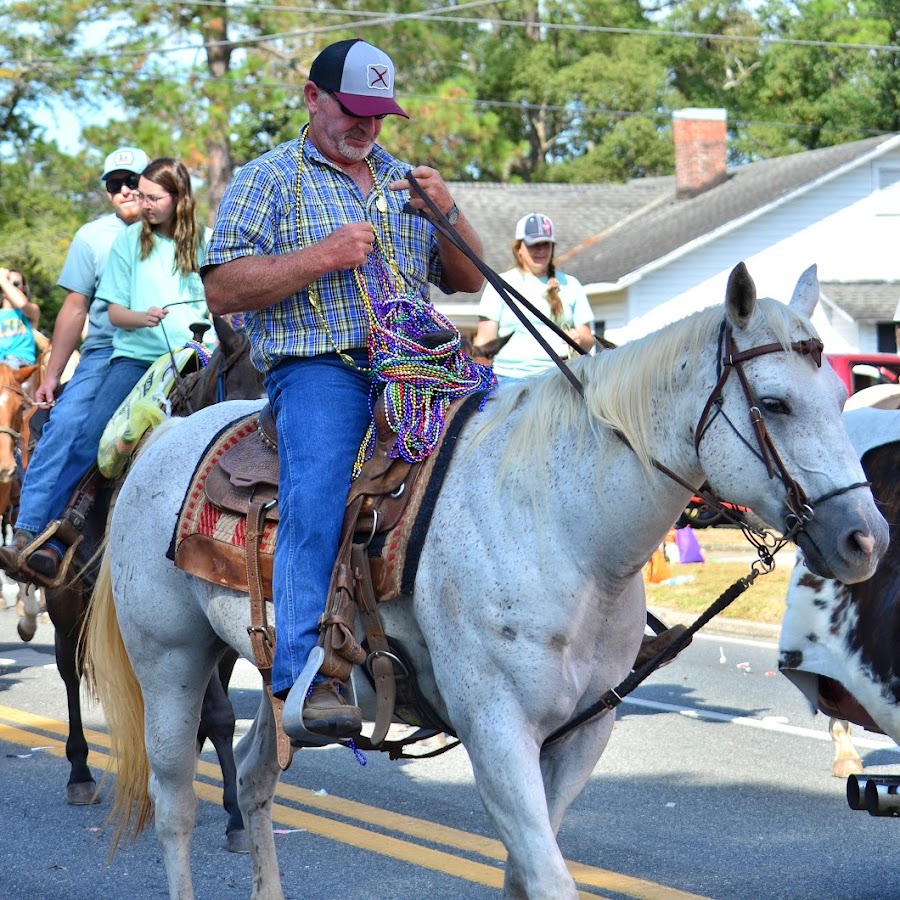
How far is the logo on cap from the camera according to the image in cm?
446

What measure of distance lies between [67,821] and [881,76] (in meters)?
44.8

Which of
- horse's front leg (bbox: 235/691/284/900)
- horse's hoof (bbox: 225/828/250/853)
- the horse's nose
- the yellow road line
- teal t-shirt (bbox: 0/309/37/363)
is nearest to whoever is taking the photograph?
the horse's nose

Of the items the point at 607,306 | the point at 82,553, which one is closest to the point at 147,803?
the point at 82,553

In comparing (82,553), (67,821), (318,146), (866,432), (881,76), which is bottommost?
(67,821)

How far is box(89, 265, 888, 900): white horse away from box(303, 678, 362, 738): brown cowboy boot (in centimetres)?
17

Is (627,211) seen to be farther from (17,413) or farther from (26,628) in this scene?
(26,628)

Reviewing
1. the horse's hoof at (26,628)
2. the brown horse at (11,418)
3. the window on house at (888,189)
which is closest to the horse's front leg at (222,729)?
the horse's hoof at (26,628)

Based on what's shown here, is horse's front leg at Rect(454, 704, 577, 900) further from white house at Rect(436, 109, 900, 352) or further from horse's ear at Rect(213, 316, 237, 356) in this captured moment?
white house at Rect(436, 109, 900, 352)

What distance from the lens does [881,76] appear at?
46.6 meters

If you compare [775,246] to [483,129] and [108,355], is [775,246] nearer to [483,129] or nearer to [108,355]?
[483,129]

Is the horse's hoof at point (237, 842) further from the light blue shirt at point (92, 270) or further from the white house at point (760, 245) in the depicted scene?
the white house at point (760, 245)

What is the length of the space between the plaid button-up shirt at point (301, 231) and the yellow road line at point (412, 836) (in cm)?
208

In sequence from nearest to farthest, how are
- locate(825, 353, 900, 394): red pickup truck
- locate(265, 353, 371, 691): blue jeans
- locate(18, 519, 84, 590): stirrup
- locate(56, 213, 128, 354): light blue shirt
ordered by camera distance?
locate(265, 353, 371, 691): blue jeans < locate(18, 519, 84, 590): stirrup < locate(56, 213, 128, 354): light blue shirt < locate(825, 353, 900, 394): red pickup truck

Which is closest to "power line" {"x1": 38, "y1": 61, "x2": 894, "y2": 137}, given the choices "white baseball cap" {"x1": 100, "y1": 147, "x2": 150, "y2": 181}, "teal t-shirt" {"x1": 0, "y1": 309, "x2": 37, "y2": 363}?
"teal t-shirt" {"x1": 0, "y1": 309, "x2": 37, "y2": 363}
